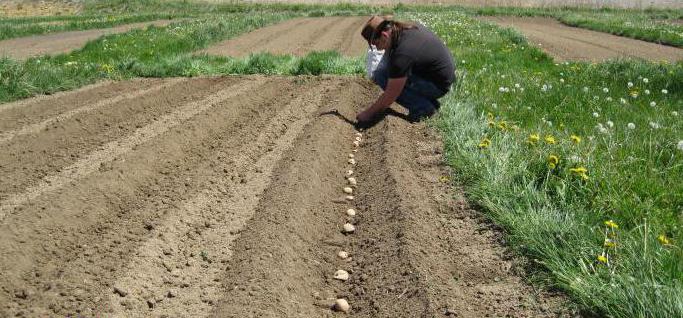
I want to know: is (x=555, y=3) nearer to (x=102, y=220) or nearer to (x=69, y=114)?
(x=69, y=114)

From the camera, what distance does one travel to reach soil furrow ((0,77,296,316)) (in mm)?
2908

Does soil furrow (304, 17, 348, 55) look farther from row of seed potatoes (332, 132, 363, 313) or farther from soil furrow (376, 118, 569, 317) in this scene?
soil furrow (376, 118, 569, 317)

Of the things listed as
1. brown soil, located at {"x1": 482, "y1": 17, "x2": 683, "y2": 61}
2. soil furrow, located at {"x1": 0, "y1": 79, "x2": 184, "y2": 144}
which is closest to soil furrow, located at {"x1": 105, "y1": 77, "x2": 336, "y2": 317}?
soil furrow, located at {"x1": 0, "y1": 79, "x2": 184, "y2": 144}

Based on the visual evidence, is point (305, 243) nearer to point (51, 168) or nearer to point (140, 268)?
point (140, 268)

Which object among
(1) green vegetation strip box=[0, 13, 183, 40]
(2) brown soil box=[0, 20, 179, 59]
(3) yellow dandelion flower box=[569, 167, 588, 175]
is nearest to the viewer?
(3) yellow dandelion flower box=[569, 167, 588, 175]

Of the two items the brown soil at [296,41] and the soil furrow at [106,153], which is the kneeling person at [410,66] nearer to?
the soil furrow at [106,153]

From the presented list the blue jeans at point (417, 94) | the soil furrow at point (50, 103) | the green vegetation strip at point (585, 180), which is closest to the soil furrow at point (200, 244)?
the blue jeans at point (417, 94)

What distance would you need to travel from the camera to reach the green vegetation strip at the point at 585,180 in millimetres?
2455

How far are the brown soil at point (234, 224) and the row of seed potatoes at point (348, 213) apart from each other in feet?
0.15

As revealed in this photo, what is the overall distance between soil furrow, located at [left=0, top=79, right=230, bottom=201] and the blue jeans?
2.76 metres

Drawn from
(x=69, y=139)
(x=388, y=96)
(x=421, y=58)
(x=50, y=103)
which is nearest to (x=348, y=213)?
(x=388, y=96)

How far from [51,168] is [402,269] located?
11.6ft

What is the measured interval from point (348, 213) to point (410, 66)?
7.01 feet

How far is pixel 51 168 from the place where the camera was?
485 centimetres
